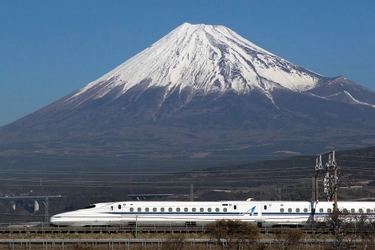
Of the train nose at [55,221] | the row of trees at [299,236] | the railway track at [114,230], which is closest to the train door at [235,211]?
the railway track at [114,230]

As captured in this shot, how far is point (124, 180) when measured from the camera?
169375 mm

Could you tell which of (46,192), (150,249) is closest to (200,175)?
(46,192)

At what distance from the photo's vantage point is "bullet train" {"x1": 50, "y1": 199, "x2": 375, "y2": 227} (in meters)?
61.3

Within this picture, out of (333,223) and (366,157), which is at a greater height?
(366,157)

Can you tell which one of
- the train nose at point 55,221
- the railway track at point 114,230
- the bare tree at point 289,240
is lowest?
the bare tree at point 289,240

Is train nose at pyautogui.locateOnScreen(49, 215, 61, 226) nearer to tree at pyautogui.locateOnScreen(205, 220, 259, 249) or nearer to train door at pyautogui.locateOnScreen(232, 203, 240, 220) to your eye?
train door at pyautogui.locateOnScreen(232, 203, 240, 220)

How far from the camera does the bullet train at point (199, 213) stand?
6131cm

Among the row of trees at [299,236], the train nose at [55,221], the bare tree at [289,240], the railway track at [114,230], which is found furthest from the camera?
the train nose at [55,221]

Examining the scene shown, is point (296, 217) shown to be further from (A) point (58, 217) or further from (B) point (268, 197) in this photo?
(B) point (268, 197)

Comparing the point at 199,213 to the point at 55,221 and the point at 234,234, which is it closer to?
the point at 55,221

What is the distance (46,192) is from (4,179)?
31.9 metres

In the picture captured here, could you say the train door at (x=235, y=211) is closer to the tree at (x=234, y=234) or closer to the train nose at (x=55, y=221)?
the tree at (x=234, y=234)

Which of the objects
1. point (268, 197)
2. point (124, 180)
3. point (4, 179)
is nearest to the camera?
point (268, 197)

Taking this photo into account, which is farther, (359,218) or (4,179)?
(4,179)
